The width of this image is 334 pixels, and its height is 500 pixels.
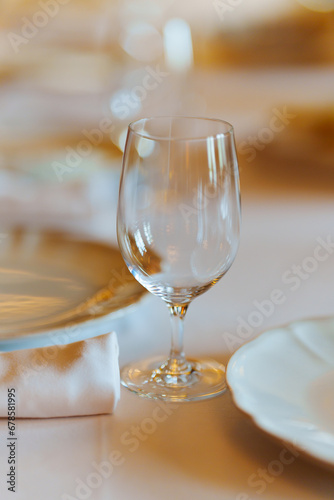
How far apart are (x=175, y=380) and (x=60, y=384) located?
0.10 meters

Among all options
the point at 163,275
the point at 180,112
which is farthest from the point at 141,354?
the point at 180,112

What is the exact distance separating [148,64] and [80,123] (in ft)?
1.43

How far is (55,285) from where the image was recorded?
2.05 feet

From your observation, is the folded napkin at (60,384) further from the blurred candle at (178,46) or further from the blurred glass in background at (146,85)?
the blurred candle at (178,46)

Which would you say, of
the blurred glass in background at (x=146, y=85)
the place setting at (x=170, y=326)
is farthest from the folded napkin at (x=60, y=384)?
the blurred glass in background at (x=146, y=85)

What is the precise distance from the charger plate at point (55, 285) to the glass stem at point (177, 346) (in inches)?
2.4

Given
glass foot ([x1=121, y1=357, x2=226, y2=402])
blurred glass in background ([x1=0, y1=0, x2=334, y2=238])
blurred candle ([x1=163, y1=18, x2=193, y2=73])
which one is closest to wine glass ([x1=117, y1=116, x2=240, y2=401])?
glass foot ([x1=121, y1=357, x2=226, y2=402])

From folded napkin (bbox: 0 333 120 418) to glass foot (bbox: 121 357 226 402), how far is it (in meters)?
0.04

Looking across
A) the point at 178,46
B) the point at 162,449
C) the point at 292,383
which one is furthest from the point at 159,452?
the point at 178,46

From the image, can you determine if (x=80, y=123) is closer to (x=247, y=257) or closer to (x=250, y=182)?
(x=250, y=182)

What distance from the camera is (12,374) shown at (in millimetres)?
410

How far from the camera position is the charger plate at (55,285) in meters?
0.51

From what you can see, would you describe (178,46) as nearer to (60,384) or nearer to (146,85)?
(146,85)

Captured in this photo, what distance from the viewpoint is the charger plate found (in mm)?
513
